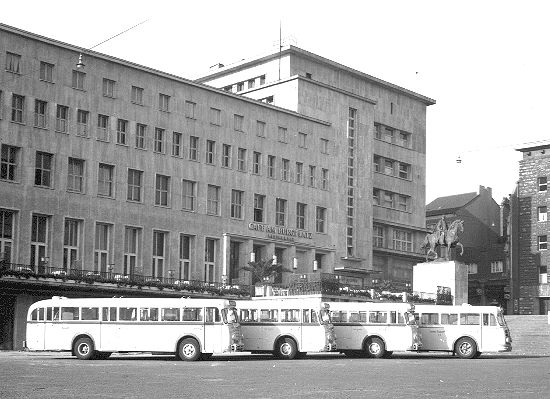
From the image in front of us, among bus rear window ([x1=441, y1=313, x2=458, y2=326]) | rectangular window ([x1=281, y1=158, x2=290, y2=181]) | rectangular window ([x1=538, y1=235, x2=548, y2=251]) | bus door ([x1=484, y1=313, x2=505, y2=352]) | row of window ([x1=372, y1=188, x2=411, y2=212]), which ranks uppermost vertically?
rectangular window ([x1=281, y1=158, x2=290, y2=181])

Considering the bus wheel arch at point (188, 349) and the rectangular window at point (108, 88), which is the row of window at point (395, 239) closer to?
the rectangular window at point (108, 88)

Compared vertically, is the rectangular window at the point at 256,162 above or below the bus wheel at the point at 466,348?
above

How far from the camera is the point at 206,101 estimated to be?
76312 mm

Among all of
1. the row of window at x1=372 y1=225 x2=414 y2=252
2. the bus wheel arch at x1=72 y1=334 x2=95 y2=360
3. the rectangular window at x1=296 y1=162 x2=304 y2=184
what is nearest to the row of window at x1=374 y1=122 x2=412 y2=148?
the row of window at x1=372 y1=225 x2=414 y2=252

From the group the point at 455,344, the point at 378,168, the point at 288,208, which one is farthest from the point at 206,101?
the point at 455,344

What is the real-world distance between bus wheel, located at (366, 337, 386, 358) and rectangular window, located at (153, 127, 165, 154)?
31185 millimetres

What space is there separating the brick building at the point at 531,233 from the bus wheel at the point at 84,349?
199 ft

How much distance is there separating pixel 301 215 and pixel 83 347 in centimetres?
4362

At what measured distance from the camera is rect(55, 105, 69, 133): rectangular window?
66.2 m

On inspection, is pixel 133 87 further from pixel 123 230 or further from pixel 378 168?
pixel 378 168

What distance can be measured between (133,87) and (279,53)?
23.5 m

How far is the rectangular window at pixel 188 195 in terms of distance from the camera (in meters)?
74.3

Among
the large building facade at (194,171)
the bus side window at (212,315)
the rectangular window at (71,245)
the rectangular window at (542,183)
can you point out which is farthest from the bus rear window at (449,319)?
the rectangular window at (542,183)

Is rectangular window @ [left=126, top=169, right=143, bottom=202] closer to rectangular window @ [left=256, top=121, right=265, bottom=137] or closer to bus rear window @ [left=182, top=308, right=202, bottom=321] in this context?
rectangular window @ [left=256, top=121, right=265, bottom=137]
